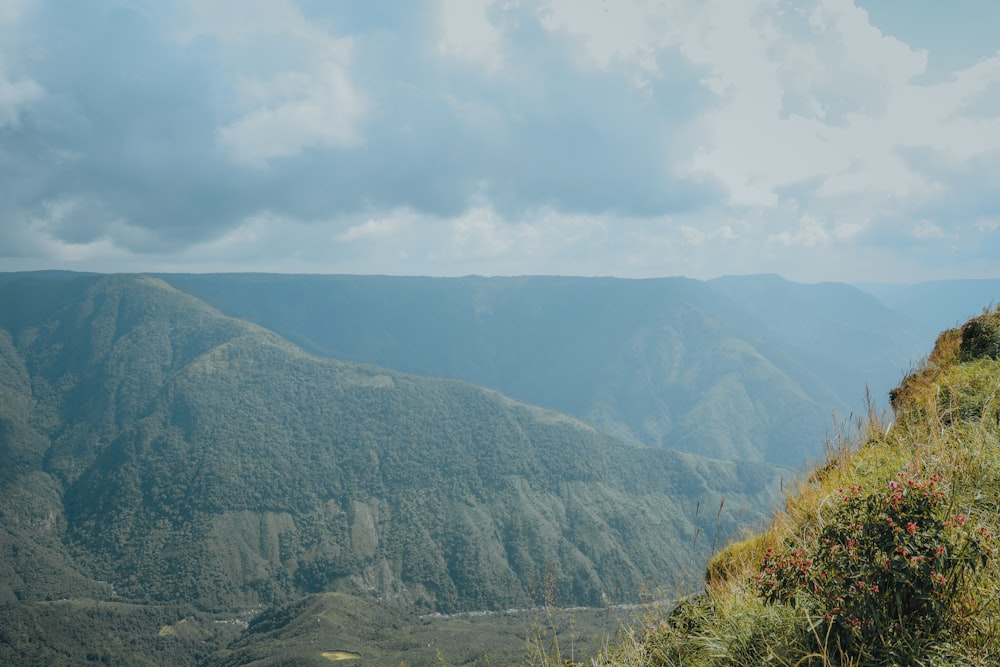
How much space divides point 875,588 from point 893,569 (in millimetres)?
173

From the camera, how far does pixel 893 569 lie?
3.43m

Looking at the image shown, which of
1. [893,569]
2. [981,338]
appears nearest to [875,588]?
[893,569]

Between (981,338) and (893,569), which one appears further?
(981,338)

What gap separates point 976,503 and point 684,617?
8.84ft

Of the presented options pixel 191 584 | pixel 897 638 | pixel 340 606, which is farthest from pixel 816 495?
pixel 191 584

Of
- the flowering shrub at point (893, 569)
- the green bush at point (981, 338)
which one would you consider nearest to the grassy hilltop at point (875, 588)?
the flowering shrub at point (893, 569)

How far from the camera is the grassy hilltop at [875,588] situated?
11.3 feet

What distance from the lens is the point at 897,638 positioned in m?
3.49

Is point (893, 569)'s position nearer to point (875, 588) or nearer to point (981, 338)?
point (875, 588)

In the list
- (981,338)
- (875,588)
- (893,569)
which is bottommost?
(875,588)

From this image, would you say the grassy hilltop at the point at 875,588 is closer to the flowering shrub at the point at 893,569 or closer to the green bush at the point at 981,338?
the flowering shrub at the point at 893,569

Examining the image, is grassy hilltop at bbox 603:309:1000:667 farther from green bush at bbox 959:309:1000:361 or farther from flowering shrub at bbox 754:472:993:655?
green bush at bbox 959:309:1000:361

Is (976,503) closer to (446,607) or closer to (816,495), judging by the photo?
(816,495)

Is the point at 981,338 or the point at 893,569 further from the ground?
the point at 981,338
